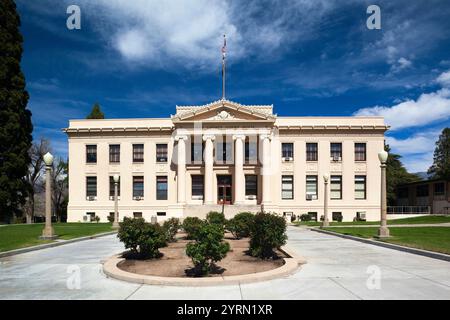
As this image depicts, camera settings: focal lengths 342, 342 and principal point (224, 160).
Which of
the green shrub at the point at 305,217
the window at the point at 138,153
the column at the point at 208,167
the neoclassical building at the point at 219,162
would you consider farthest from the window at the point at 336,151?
the window at the point at 138,153

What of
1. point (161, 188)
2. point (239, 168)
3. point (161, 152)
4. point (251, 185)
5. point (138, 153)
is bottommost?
point (161, 188)

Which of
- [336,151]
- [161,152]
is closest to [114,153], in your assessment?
[161,152]

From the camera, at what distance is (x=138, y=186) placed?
43844mm

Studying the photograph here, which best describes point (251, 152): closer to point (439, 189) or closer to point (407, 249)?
point (439, 189)

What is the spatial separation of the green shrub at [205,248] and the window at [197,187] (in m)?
33.8

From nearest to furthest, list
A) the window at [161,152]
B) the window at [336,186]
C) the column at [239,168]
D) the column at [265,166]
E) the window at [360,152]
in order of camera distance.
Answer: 1. the column at [265,166]
2. the column at [239,168]
3. the window at [336,186]
4. the window at [360,152]
5. the window at [161,152]

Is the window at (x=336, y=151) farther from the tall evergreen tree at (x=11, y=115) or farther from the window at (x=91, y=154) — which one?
the tall evergreen tree at (x=11, y=115)

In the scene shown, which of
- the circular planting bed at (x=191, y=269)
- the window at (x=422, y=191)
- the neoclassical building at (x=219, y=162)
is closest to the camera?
the circular planting bed at (x=191, y=269)

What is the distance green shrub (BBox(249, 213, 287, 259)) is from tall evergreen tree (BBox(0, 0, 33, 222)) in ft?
101

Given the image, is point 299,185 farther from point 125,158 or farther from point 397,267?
point 397,267

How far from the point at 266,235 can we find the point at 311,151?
33300 millimetres

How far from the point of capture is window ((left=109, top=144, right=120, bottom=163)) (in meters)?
44.3

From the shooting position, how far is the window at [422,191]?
48375 mm
